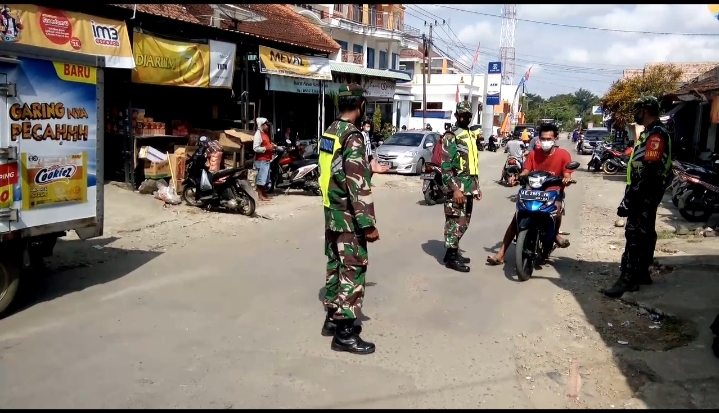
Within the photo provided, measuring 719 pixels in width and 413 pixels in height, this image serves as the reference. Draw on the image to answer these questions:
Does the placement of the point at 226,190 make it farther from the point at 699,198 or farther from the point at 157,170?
the point at 699,198

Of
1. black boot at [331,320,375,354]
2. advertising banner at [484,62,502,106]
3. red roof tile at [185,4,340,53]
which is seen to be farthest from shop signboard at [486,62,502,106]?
black boot at [331,320,375,354]

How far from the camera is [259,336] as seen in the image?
187 inches

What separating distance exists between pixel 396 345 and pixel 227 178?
6.58 meters

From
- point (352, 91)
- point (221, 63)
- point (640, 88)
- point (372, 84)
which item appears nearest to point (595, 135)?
point (640, 88)

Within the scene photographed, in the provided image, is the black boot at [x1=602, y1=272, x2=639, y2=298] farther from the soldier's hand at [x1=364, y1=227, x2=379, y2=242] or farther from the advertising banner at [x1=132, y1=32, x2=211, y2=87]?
the advertising banner at [x1=132, y1=32, x2=211, y2=87]

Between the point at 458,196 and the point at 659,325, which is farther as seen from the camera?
the point at 458,196

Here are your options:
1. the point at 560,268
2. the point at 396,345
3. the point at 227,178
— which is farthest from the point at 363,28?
the point at 396,345

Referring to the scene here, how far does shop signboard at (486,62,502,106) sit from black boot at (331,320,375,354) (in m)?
40.9

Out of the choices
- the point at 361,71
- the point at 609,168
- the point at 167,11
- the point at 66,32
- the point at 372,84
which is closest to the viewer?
the point at 66,32

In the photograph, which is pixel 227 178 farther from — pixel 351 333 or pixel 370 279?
pixel 351 333

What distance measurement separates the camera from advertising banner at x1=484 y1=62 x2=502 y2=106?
42.6 meters

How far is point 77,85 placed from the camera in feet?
17.8

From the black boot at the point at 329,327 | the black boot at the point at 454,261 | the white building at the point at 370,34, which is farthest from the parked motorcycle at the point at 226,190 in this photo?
the white building at the point at 370,34

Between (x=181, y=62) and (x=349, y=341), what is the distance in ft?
34.4
